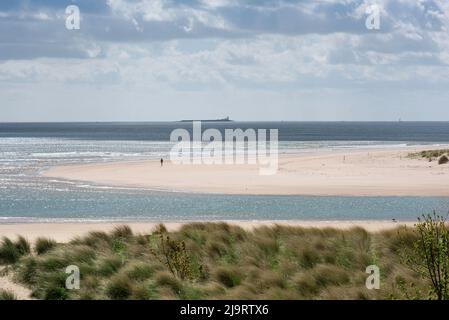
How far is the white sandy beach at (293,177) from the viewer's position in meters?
32.1

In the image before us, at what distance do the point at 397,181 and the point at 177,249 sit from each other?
83.8 feet

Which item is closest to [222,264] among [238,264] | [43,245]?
[238,264]

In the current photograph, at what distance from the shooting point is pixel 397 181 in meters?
35.1

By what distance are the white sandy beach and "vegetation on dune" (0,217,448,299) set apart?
692 inches

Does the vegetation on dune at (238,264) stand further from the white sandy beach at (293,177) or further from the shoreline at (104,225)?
the white sandy beach at (293,177)

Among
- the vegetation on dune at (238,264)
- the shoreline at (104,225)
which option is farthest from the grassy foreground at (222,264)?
the shoreline at (104,225)

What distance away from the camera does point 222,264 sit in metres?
11.7

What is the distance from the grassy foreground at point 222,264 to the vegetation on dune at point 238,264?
0.06 feet

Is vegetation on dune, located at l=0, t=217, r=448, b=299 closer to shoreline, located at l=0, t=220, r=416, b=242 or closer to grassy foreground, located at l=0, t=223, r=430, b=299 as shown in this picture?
grassy foreground, located at l=0, t=223, r=430, b=299

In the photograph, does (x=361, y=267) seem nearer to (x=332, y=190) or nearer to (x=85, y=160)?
(x=332, y=190)

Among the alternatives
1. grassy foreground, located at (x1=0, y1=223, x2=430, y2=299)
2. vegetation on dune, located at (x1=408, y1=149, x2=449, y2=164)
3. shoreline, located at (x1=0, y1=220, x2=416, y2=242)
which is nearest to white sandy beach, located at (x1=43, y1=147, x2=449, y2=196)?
vegetation on dune, located at (x1=408, y1=149, x2=449, y2=164)

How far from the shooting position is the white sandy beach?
105 ft

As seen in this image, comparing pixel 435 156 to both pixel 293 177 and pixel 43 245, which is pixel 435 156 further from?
pixel 43 245

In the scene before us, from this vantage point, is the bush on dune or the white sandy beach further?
the white sandy beach
